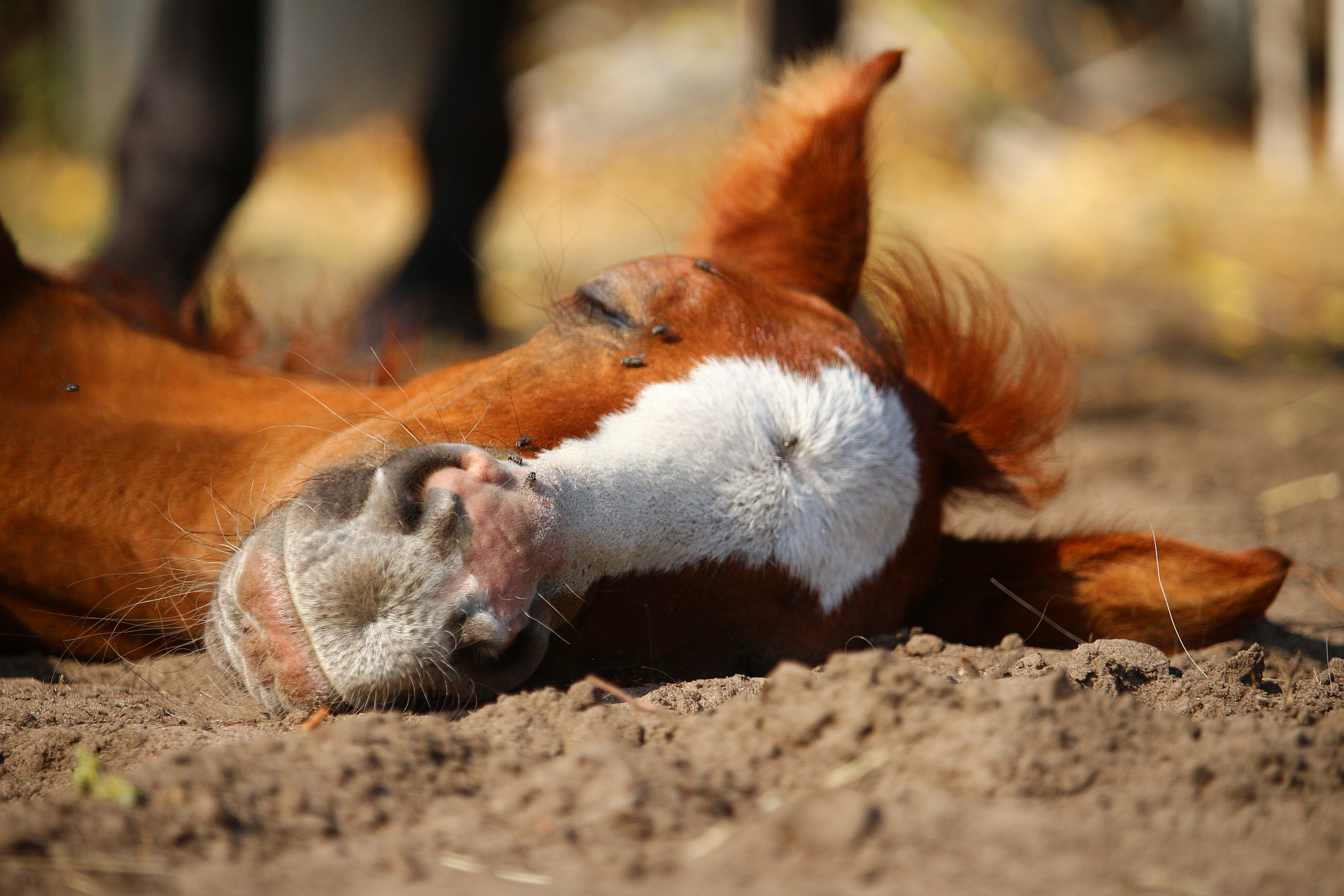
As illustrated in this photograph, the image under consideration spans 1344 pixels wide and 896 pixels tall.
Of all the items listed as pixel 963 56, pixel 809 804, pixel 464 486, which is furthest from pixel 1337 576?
pixel 963 56

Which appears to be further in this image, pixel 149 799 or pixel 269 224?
pixel 269 224

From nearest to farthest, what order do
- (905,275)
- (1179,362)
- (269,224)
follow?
1. (905,275)
2. (1179,362)
3. (269,224)

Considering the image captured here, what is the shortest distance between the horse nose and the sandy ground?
11.5 inches

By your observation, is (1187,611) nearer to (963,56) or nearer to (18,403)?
(18,403)

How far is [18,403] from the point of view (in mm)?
2480

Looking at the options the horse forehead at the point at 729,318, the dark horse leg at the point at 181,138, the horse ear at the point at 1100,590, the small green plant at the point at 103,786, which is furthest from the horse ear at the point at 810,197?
the dark horse leg at the point at 181,138

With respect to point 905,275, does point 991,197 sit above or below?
below

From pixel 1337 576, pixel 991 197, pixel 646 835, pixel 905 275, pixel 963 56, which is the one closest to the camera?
pixel 646 835

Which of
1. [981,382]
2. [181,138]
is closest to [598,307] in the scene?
[981,382]

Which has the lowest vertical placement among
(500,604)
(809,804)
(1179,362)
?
(1179,362)

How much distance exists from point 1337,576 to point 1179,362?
2821 millimetres

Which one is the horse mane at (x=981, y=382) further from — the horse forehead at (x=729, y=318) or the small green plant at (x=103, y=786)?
the small green plant at (x=103, y=786)

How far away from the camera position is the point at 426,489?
5.42ft

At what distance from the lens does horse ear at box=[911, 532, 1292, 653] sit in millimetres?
2438
